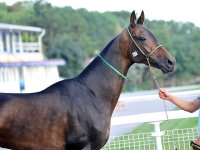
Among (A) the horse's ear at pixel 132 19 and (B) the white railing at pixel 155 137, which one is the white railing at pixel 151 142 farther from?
(A) the horse's ear at pixel 132 19

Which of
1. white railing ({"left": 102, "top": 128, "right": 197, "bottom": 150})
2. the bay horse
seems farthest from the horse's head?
white railing ({"left": 102, "top": 128, "right": 197, "bottom": 150})

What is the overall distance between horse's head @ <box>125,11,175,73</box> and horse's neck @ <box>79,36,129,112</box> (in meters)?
0.15

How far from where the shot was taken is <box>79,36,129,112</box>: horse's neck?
557 centimetres

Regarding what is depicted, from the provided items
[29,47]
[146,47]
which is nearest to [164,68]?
[146,47]

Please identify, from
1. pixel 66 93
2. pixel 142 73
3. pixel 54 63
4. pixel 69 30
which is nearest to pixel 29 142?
pixel 66 93

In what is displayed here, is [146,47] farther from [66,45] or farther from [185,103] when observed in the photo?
[66,45]

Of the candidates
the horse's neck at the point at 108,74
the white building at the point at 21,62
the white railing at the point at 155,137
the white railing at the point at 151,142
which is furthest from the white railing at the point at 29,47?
the horse's neck at the point at 108,74

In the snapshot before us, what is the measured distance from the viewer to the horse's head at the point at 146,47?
5566 mm

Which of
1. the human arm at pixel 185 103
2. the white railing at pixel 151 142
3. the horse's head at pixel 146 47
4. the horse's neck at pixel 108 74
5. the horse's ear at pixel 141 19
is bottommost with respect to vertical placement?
the white railing at pixel 151 142

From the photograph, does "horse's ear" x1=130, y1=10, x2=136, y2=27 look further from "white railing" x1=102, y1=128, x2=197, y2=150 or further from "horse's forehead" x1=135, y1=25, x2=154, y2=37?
"white railing" x1=102, y1=128, x2=197, y2=150

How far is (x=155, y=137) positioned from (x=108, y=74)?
1.82 meters

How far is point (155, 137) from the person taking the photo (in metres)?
7.13

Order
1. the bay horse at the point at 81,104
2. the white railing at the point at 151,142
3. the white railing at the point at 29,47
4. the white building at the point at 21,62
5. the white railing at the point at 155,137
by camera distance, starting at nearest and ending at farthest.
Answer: the bay horse at the point at 81,104 → the white railing at the point at 155,137 → the white railing at the point at 151,142 → the white building at the point at 21,62 → the white railing at the point at 29,47

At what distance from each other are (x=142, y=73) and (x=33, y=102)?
6640cm
